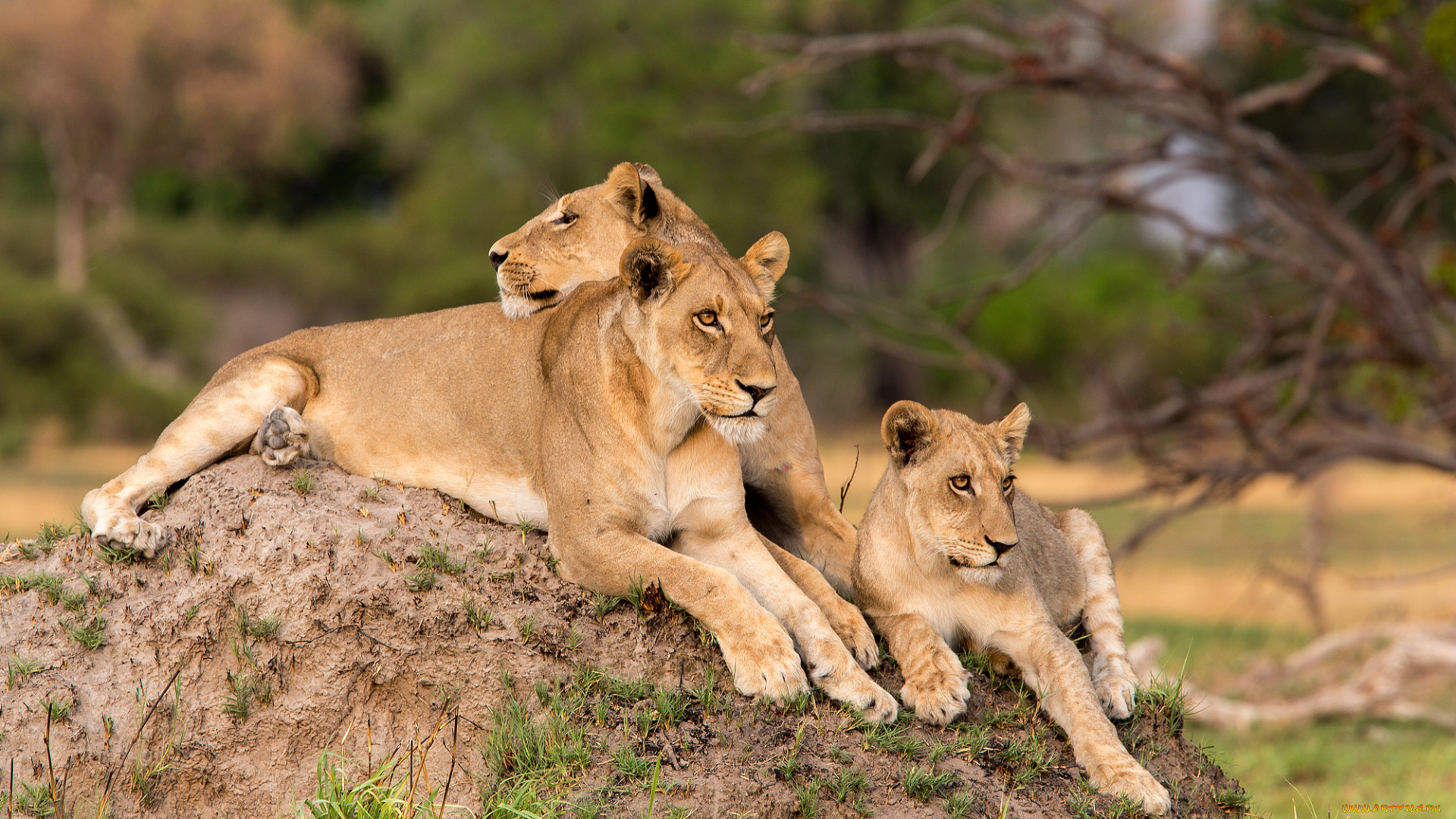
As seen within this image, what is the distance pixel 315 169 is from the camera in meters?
43.8

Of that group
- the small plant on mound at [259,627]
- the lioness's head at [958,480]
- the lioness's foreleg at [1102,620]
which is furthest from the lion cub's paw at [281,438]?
the lioness's foreleg at [1102,620]

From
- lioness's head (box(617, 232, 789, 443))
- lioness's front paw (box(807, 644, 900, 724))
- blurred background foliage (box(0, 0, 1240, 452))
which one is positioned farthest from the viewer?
blurred background foliage (box(0, 0, 1240, 452))

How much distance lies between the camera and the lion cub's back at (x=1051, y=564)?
210 inches

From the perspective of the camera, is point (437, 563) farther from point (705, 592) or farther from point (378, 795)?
point (705, 592)

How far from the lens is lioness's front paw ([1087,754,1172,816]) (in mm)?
4449

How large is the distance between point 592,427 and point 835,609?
1.09 m

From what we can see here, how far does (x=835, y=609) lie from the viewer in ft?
16.2

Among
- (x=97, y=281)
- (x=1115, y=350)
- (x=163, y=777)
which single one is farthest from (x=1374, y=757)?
(x=97, y=281)

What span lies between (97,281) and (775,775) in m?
31.1

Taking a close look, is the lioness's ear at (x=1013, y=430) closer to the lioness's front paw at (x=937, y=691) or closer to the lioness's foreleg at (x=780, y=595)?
the lioness's front paw at (x=937, y=691)

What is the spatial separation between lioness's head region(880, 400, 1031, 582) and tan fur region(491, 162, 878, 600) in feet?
2.12

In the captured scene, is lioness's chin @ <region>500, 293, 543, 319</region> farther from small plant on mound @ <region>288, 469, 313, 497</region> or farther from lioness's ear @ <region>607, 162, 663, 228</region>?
small plant on mound @ <region>288, 469, 313, 497</region>

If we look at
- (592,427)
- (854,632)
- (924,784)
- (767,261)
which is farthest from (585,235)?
(924,784)

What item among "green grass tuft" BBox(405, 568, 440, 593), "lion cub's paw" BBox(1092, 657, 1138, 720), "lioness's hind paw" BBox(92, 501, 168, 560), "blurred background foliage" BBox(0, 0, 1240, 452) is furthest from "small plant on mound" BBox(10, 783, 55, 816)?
"blurred background foliage" BBox(0, 0, 1240, 452)
